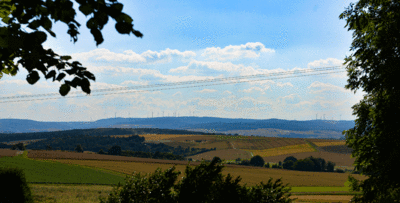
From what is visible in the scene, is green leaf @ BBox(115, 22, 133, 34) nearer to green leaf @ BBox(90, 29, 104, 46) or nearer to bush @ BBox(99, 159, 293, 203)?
green leaf @ BBox(90, 29, 104, 46)

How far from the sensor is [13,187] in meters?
14.5

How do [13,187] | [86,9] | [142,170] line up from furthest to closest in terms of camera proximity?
[142,170], [13,187], [86,9]

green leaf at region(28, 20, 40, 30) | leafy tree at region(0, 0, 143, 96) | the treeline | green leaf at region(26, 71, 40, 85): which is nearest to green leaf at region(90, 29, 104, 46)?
leafy tree at region(0, 0, 143, 96)

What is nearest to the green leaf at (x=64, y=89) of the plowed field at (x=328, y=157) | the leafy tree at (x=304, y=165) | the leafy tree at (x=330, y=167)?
the leafy tree at (x=304, y=165)

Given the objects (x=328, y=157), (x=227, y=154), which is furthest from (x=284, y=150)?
(x=227, y=154)

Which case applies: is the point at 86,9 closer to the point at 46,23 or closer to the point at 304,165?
the point at 46,23

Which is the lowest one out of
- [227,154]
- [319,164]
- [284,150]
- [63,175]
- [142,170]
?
[227,154]

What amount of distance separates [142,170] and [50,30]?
231 ft

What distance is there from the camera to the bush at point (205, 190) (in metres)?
8.50

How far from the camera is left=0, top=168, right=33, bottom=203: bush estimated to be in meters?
14.2

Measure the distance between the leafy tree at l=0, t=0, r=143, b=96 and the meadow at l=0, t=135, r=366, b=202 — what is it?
16.2 ft

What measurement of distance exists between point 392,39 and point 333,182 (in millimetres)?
66872

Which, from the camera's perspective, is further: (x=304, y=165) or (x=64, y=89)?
(x=304, y=165)

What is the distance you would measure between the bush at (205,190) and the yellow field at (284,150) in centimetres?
12890
